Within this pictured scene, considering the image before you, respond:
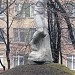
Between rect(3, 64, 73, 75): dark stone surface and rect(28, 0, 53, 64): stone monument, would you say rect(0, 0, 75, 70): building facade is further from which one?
rect(3, 64, 73, 75): dark stone surface

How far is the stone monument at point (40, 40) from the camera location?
11.4 m

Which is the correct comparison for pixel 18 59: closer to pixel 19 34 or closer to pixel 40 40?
pixel 19 34

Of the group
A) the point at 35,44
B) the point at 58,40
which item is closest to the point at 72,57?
the point at 58,40

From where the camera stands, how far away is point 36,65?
1128 centimetres

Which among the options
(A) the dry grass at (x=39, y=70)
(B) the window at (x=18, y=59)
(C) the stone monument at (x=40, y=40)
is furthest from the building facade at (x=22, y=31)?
(A) the dry grass at (x=39, y=70)

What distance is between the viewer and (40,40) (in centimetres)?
1160

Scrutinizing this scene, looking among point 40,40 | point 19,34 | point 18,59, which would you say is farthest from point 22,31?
point 40,40

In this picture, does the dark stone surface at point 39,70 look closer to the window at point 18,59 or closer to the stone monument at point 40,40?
the stone monument at point 40,40

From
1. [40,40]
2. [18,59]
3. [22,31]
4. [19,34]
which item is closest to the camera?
[40,40]

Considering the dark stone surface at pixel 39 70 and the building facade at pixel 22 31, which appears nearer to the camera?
the dark stone surface at pixel 39 70

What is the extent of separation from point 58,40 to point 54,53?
2.37ft

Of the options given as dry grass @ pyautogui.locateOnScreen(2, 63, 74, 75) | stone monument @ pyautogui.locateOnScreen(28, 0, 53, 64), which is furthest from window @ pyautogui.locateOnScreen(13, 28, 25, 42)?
dry grass @ pyautogui.locateOnScreen(2, 63, 74, 75)

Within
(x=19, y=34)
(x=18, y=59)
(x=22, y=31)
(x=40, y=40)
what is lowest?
(x=18, y=59)

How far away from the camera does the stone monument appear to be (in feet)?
37.5
